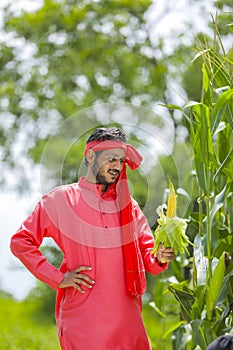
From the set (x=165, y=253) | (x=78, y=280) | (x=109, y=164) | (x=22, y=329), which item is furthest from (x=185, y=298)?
(x=22, y=329)

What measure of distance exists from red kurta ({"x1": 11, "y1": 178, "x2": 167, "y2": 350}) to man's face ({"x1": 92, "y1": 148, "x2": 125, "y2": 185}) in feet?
0.17

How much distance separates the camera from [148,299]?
9.06 m

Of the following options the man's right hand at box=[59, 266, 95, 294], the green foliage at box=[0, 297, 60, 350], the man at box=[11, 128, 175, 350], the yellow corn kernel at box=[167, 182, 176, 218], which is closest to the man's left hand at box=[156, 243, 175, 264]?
the man at box=[11, 128, 175, 350]

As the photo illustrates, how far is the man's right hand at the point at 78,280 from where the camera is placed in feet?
9.16

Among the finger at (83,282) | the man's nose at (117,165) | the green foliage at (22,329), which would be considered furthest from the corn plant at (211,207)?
the green foliage at (22,329)

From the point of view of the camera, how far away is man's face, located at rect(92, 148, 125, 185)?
9.22 ft

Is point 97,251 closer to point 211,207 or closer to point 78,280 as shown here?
point 78,280

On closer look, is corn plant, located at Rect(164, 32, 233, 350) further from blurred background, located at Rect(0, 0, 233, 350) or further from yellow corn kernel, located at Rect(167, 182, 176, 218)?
blurred background, located at Rect(0, 0, 233, 350)

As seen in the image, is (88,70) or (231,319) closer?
(231,319)

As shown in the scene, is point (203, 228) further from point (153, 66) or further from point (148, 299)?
point (153, 66)

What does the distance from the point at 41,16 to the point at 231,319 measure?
6513 mm

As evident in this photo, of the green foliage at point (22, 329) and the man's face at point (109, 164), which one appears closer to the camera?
the man's face at point (109, 164)

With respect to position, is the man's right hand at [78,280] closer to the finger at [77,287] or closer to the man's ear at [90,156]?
the finger at [77,287]

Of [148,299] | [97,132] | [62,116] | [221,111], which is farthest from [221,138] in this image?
[62,116]
